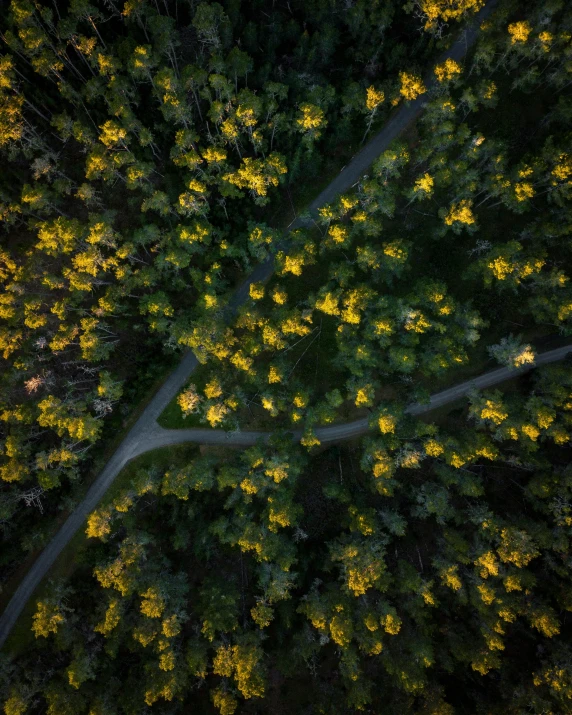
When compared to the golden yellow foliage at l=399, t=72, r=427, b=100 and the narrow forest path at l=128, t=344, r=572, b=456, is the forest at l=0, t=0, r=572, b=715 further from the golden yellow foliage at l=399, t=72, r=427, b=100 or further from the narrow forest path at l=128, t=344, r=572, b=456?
the narrow forest path at l=128, t=344, r=572, b=456

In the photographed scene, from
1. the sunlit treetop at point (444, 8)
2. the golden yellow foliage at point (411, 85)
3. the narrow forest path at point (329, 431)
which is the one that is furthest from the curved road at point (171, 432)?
the golden yellow foliage at point (411, 85)

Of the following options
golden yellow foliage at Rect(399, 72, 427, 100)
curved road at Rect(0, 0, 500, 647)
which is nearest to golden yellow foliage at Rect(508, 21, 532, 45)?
golden yellow foliage at Rect(399, 72, 427, 100)

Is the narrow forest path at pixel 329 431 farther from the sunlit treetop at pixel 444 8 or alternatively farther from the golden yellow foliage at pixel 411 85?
the sunlit treetop at pixel 444 8

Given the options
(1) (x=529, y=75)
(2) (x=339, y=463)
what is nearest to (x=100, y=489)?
(2) (x=339, y=463)

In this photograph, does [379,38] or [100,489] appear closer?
[379,38]

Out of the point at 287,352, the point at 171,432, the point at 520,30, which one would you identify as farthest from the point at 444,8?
the point at 171,432

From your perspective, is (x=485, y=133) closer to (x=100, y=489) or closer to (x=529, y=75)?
(x=529, y=75)
